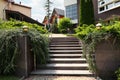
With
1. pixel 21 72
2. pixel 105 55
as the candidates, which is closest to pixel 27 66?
pixel 21 72

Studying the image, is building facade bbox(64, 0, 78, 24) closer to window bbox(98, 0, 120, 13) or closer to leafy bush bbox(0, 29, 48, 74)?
window bbox(98, 0, 120, 13)

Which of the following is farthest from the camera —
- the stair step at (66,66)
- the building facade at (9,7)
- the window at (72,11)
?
the window at (72,11)

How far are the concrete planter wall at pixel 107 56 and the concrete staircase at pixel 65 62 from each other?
1.80 ft

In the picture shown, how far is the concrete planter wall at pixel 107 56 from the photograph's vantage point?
746cm

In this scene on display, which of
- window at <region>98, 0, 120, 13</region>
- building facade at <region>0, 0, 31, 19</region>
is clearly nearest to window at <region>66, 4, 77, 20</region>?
building facade at <region>0, 0, 31, 19</region>

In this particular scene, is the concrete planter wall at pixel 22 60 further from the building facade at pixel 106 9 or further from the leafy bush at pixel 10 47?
the building facade at pixel 106 9

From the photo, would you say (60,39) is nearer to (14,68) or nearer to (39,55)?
(39,55)

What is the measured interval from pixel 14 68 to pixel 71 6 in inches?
891

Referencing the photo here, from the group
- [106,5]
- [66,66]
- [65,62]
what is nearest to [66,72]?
[66,66]

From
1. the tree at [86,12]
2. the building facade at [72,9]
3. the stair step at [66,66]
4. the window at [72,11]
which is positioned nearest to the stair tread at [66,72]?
the stair step at [66,66]

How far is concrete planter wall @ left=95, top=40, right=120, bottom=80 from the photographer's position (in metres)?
7.46

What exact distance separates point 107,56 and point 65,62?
194cm

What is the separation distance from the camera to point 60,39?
1112 cm

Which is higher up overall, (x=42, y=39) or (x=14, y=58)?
(x=42, y=39)
